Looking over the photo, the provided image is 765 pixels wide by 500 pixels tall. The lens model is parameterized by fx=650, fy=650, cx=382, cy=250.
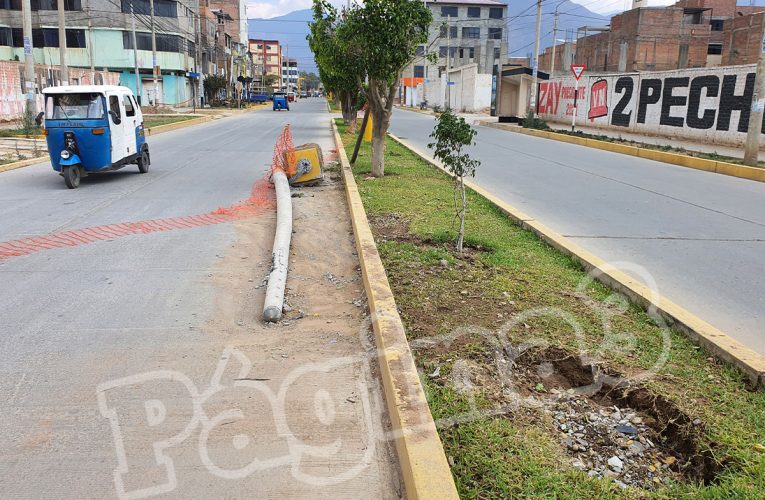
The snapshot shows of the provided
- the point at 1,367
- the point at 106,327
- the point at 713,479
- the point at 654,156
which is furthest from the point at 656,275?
the point at 654,156

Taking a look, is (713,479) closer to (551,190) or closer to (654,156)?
(551,190)

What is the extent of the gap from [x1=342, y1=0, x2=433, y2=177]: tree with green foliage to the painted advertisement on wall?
13.0m

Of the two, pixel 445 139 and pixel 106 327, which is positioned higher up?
pixel 445 139

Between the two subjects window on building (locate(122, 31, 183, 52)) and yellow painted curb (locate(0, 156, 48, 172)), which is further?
window on building (locate(122, 31, 183, 52))

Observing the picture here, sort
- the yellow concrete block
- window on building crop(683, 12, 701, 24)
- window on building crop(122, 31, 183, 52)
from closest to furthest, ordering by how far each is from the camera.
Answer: the yellow concrete block, window on building crop(122, 31, 183, 52), window on building crop(683, 12, 701, 24)

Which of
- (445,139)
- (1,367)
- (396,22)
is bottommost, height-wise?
(1,367)

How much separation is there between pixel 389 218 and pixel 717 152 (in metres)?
14.3

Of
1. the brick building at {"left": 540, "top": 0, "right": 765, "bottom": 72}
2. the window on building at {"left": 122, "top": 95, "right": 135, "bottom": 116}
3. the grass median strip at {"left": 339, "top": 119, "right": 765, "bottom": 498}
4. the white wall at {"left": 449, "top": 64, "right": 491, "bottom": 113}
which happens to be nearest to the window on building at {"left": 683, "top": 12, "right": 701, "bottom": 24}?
the brick building at {"left": 540, "top": 0, "right": 765, "bottom": 72}

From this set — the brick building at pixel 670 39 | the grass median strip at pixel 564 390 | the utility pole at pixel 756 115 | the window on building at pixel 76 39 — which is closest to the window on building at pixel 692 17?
the brick building at pixel 670 39

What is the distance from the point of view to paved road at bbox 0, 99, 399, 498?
321 cm

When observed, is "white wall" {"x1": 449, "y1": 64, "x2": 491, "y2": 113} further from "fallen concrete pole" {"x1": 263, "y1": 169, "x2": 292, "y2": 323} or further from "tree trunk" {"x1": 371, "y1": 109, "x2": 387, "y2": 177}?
"fallen concrete pole" {"x1": 263, "y1": 169, "x2": 292, "y2": 323}

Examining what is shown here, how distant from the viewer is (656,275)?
658cm

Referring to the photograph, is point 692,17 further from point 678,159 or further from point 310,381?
point 310,381

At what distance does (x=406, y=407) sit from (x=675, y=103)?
24044mm
